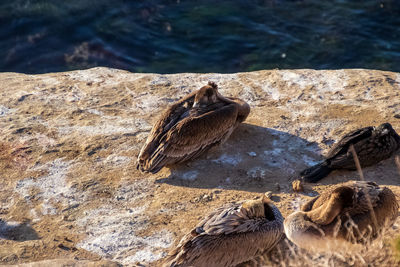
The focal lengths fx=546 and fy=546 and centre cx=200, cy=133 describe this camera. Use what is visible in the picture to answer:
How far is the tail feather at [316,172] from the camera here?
7104mm

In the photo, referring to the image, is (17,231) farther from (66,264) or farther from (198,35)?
(198,35)

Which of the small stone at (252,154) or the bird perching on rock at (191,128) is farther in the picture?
the small stone at (252,154)

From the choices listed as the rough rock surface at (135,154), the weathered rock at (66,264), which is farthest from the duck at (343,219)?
the weathered rock at (66,264)

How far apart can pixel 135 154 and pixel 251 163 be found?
1659mm

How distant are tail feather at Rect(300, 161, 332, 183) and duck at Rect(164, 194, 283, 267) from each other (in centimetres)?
131

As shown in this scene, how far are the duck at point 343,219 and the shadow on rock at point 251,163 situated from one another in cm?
126

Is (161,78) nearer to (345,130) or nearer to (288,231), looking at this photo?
(345,130)

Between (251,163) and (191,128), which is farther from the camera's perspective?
(191,128)

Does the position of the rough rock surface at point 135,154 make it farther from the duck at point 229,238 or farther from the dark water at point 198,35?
the dark water at point 198,35

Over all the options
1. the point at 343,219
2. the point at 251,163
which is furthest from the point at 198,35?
the point at 343,219

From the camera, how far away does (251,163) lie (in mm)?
7547

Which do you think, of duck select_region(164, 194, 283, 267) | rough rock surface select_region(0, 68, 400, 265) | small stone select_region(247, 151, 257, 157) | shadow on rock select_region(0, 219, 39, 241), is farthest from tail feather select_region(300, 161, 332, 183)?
shadow on rock select_region(0, 219, 39, 241)

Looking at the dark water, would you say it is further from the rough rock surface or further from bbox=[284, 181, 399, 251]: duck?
bbox=[284, 181, 399, 251]: duck

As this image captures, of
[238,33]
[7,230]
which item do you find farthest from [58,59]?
[7,230]
